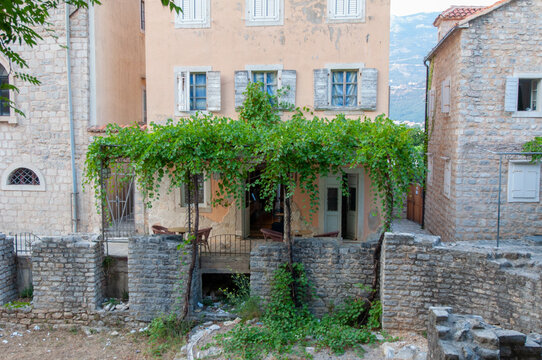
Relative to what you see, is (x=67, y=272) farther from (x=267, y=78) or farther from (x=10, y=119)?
(x=267, y=78)

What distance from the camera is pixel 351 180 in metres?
12.4

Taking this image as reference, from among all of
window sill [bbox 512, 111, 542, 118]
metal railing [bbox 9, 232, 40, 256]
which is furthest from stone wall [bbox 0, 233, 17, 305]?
window sill [bbox 512, 111, 542, 118]

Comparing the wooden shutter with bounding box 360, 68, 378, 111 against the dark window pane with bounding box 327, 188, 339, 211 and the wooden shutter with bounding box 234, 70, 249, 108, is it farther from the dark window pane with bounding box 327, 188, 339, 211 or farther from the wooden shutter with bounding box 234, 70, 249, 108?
the wooden shutter with bounding box 234, 70, 249, 108

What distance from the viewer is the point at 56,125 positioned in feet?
43.8

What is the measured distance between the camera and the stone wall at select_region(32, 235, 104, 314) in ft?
31.0

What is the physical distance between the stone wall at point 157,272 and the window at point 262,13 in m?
6.44

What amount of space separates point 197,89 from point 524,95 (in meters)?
9.34

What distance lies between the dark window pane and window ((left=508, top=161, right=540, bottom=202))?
4926 millimetres

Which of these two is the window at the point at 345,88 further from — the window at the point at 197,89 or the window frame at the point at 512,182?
the window frame at the point at 512,182

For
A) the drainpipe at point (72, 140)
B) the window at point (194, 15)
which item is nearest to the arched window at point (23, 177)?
the drainpipe at point (72, 140)

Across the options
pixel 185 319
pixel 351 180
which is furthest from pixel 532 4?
pixel 185 319

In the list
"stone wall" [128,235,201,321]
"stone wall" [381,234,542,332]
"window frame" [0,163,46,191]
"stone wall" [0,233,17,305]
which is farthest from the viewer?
"window frame" [0,163,46,191]

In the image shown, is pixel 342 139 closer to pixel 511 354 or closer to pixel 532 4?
pixel 511 354

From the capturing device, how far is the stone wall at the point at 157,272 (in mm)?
9289
